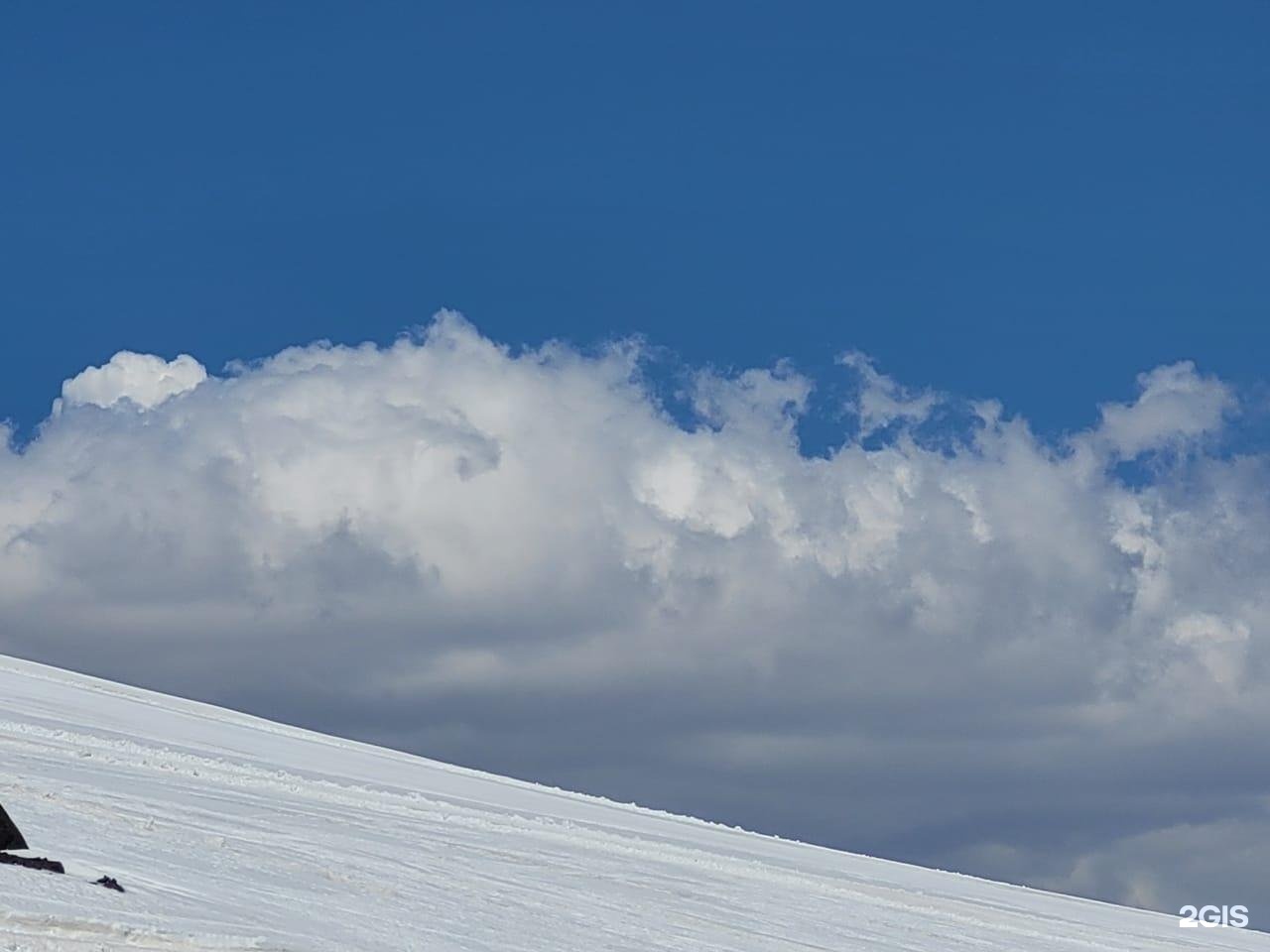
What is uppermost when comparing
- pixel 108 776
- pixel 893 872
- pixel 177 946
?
pixel 893 872

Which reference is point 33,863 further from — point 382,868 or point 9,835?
point 382,868

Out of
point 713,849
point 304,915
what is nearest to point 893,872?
point 713,849

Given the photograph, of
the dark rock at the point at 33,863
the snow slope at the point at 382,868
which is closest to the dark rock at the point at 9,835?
the dark rock at the point at 33,863

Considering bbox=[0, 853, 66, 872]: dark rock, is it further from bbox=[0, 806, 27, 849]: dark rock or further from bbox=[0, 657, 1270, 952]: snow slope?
bbox=[0, 657, 1270, 952]: snow slope

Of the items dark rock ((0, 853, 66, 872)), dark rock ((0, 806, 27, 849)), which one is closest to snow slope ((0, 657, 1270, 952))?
dark rock ((0, 853, 66, 872))

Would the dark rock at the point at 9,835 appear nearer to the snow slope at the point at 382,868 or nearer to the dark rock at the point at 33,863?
the dark rock at the point at 33,863

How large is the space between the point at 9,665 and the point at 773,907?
63.8 ft

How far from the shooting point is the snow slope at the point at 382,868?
1568 cm

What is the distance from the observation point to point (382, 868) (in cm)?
2014

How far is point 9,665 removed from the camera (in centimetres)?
3719

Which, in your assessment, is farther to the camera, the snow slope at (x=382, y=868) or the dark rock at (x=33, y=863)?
the snow slope at (x=382, y=868)

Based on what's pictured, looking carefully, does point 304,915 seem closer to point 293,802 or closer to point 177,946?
point 177,946

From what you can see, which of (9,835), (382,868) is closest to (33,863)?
(9,835)

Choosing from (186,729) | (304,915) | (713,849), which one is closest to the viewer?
(304,915)
